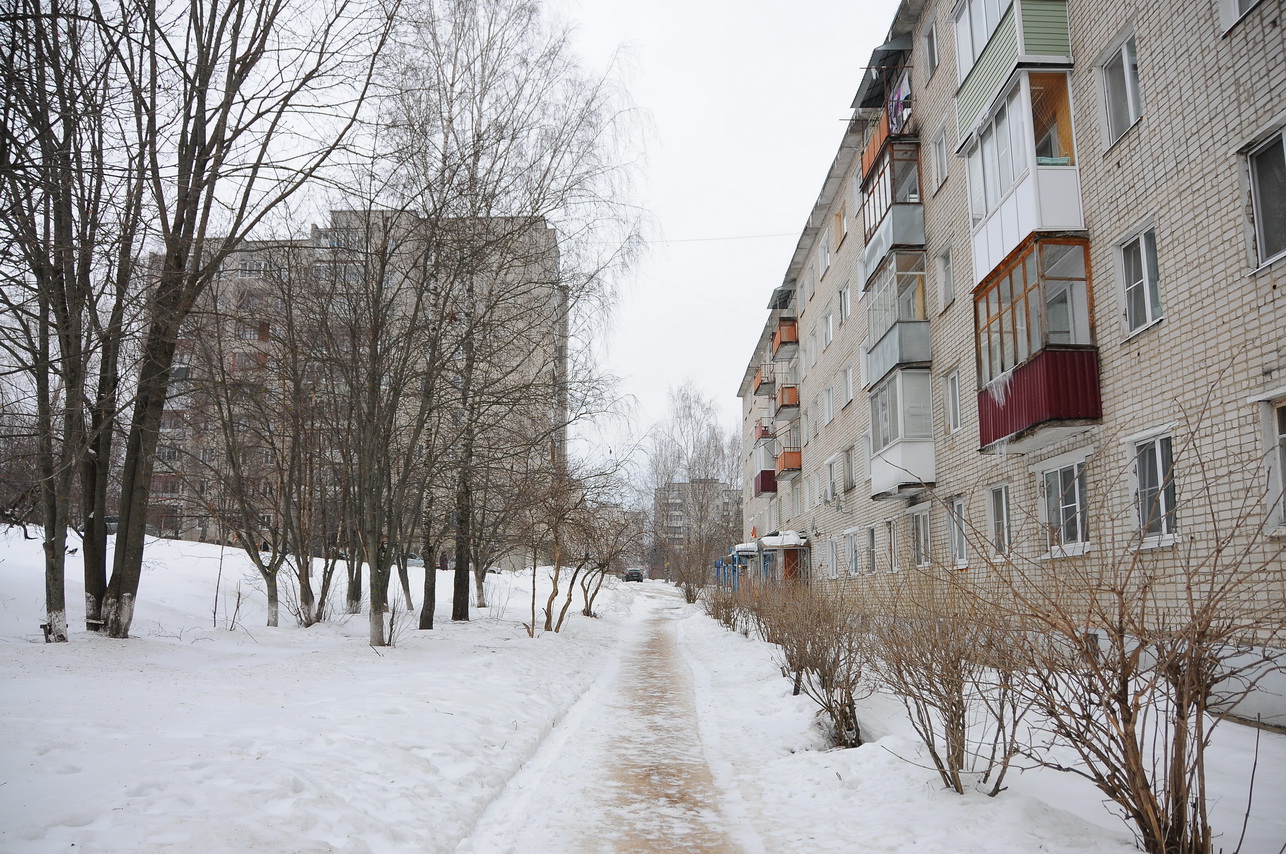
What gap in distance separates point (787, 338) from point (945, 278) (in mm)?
16172

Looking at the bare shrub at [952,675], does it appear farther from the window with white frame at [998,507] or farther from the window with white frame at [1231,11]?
the window with white frame at [998,507]

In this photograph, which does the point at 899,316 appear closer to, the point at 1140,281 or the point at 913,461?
the point at 913,461

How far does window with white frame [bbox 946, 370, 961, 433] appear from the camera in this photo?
16891 mm

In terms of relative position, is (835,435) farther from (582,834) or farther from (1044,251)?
(582,834)

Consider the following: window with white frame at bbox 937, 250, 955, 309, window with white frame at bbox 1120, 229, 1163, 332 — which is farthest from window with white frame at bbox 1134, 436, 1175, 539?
window with white frame at bbox 937, 250, 955, 309

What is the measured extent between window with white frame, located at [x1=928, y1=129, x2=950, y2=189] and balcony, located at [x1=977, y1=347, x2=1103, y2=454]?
733 cm

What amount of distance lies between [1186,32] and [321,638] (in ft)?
50.4

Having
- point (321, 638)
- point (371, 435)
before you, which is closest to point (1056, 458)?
point (371, 435)

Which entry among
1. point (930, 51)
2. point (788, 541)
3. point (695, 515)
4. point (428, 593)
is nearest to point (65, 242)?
point (428, 593)

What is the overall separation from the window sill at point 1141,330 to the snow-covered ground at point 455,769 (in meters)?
4.70

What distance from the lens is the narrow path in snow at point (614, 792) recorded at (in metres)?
5.22

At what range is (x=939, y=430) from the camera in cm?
1766

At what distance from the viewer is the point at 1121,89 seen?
1098cm

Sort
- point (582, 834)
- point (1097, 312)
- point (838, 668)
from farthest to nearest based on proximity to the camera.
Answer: point (1097, 312)
point (838, 668)
point (582, 834)
